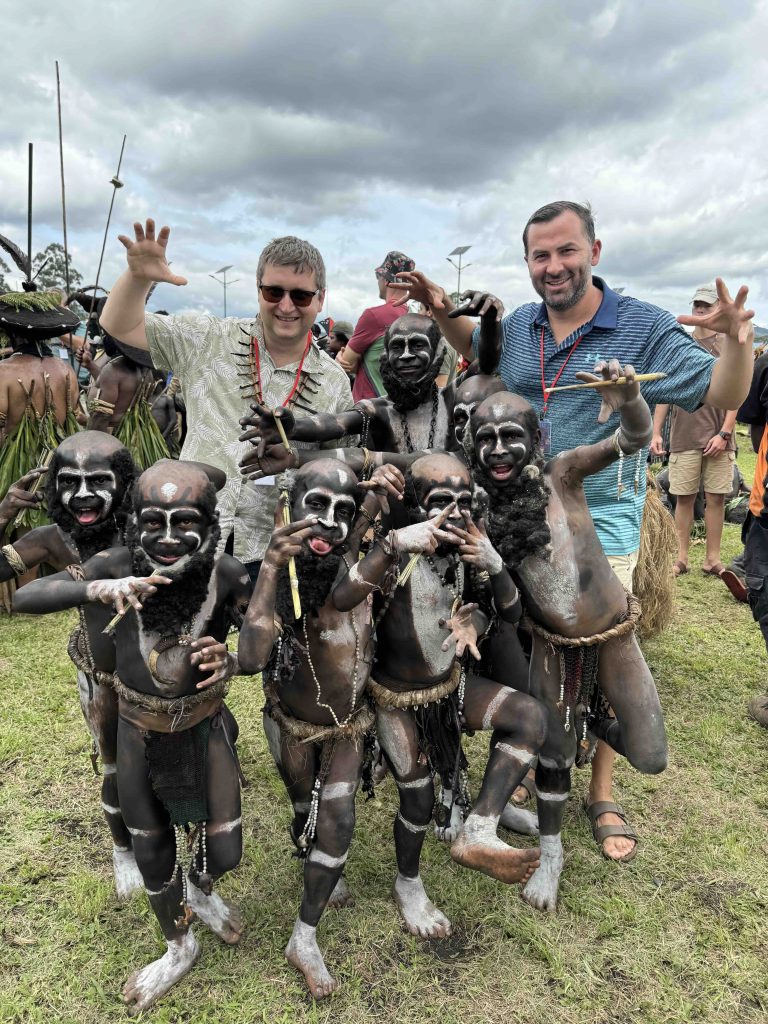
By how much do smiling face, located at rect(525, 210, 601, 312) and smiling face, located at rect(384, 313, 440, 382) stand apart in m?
0.55

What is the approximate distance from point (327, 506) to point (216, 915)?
1.85 metres

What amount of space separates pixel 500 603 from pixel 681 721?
8.76 feet

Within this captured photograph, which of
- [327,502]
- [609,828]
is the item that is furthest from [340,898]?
[327,502]

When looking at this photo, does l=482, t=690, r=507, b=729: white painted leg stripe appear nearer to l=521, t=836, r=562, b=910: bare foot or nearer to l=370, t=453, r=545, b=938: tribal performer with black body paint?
l=370, t=453, r=545, b=938: tribal performer with black body paint

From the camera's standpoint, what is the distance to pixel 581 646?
3008mm

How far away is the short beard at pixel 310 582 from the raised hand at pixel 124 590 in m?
0.46

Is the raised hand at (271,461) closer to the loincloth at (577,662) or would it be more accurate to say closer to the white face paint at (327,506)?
the white face paint at (327,506)

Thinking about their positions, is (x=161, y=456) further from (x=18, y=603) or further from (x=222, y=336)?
(x=18, y=603)

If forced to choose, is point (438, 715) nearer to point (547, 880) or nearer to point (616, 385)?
point (547, 880)

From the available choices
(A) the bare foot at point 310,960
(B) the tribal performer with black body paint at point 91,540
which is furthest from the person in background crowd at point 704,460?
(B) the tribal performer with black body paint at point 91,540

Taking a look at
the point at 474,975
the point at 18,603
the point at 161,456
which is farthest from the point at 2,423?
the point at 474,975

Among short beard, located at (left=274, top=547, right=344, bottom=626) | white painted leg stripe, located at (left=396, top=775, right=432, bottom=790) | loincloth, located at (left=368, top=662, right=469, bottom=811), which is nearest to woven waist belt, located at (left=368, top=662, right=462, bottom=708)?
loincloth, located at (left=368, top=662, right=469, bottom=811)

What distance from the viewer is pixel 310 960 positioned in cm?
267

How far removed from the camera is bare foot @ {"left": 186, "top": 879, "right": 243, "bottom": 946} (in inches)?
113
